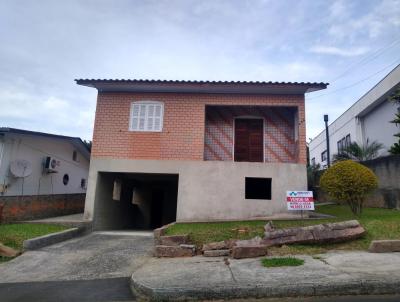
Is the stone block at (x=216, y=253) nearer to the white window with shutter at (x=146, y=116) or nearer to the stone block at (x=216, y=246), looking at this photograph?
the stone block at (x=216, y=246)

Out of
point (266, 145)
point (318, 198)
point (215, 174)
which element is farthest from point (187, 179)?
point (318, 198)

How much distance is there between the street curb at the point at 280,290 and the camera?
15.4 ft

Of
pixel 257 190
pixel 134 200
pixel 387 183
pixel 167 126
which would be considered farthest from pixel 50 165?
pixel 387 183

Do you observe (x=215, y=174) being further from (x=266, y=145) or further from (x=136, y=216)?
(x=136, y=216)

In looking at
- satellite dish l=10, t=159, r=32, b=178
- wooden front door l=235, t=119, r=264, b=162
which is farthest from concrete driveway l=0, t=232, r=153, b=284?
wooden front door l=235, t=119, r=264, b=162

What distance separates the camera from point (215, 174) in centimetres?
1141

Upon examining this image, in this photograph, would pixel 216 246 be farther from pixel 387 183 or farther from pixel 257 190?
pixel 387 183

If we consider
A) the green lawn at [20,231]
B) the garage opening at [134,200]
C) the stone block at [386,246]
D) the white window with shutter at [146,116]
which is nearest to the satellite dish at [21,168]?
the green lawn at [20,231]

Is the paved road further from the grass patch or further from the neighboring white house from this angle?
the neighboring white house

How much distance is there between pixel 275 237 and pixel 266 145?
624 cm

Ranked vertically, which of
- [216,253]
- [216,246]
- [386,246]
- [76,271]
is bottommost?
[76,271]

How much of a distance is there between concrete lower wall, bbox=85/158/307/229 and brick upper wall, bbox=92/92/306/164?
419 mm

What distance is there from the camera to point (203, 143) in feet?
39.2

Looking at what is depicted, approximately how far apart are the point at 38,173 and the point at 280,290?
1308 cm
